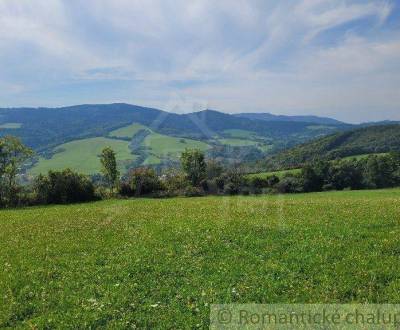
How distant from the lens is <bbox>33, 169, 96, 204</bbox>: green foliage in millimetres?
59969

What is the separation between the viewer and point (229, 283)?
12.0 meters

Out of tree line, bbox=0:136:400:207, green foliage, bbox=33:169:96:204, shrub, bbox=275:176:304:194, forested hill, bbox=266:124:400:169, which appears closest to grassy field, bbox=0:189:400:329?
green foliage, bbox=33:169:96:204

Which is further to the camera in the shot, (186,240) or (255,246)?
(186,240)

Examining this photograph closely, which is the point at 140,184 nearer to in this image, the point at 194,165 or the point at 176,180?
the point at 176,180

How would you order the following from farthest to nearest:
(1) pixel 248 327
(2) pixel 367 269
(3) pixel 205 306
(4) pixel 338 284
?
(2) pixel 367 269 → (4) pixel 338 284 → (3) pixel 205 306 → (1) pixel 248 327

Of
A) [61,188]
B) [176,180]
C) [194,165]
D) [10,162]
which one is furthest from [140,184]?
[10,162]

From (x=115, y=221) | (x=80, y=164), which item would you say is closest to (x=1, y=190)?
(x=115, y=221)

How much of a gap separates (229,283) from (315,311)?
2.87 meters

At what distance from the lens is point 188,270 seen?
44.0 ft

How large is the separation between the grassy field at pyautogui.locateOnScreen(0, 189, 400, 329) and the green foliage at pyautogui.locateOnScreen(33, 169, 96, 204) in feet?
135

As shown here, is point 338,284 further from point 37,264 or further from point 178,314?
point 37,264

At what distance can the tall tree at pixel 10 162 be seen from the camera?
200ft

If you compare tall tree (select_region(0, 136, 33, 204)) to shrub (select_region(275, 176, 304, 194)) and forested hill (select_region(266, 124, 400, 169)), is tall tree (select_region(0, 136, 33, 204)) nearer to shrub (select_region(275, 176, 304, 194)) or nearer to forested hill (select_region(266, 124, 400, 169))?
shrub (select_region(275, 176, 304, 194))

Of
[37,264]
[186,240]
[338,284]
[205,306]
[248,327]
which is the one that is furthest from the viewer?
[186,240]
